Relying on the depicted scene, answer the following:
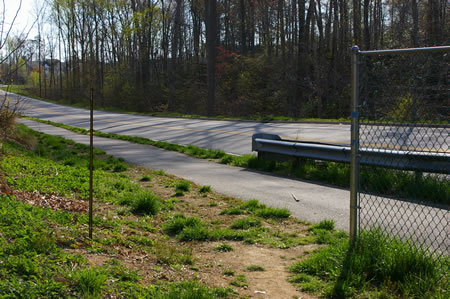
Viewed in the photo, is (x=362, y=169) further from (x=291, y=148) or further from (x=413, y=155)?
(x=291, y=148)

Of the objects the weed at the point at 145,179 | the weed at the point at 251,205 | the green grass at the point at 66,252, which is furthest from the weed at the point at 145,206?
the weed at the point at 145,179

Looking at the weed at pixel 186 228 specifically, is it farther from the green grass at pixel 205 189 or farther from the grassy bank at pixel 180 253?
the green grass at pixel 205 189

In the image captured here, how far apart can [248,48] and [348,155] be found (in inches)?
1727

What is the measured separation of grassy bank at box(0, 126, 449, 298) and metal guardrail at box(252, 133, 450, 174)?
1183mm

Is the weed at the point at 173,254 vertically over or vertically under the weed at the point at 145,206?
under

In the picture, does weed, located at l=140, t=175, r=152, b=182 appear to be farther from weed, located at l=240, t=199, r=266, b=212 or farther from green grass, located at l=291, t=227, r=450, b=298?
green grass, located at l=291, t=227, r=450, b=298

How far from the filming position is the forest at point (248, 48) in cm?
3297

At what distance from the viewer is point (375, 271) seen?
4.24m

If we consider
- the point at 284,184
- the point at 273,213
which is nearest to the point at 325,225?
the point at 273,213

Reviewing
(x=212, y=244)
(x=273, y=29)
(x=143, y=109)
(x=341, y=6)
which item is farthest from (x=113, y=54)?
(x=212, y=244)

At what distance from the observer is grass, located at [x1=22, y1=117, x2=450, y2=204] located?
24.2ft

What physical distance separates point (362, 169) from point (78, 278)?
586cm

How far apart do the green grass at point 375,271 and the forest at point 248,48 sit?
596cm

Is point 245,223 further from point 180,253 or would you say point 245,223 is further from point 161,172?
point 161,172
